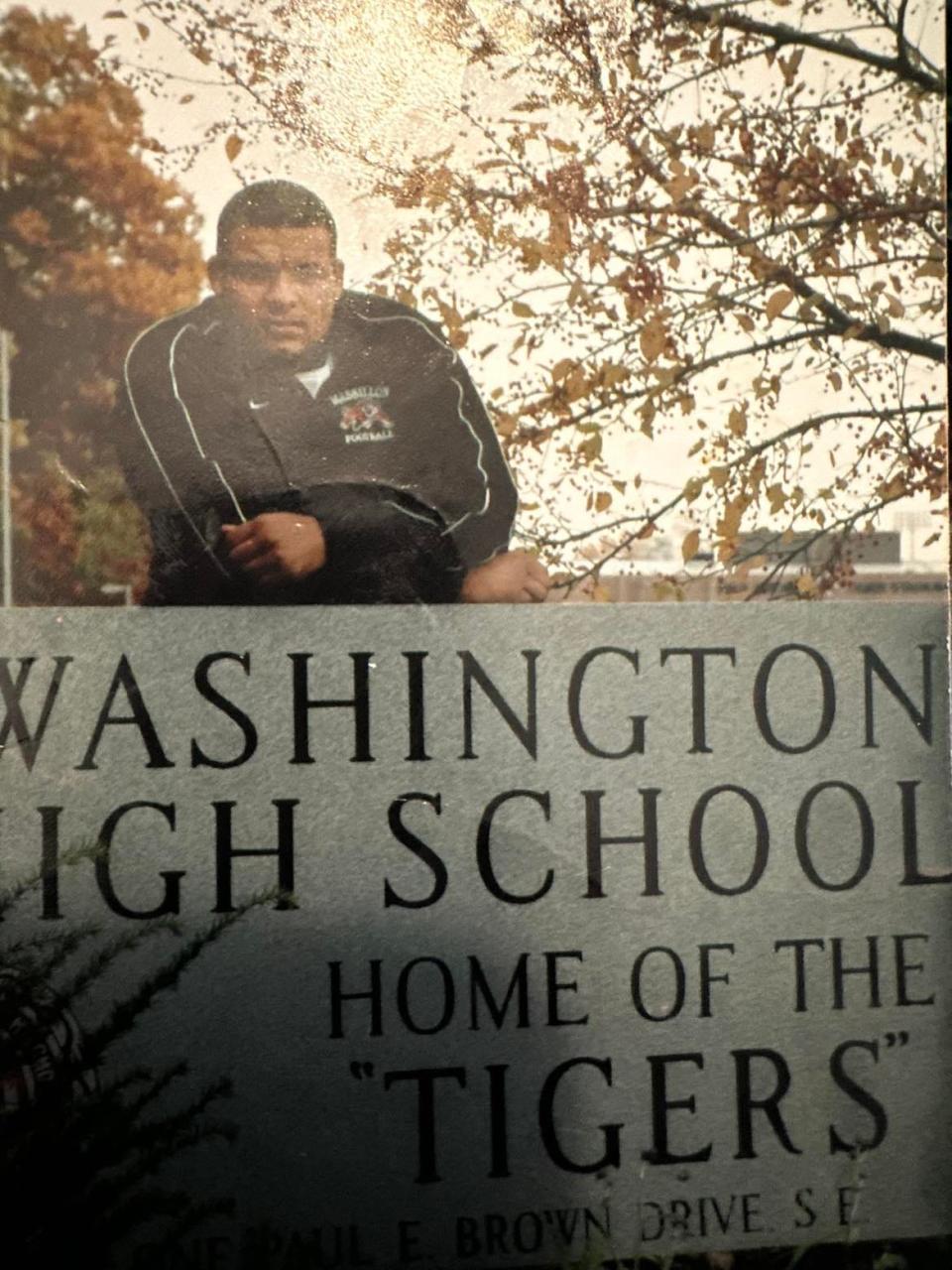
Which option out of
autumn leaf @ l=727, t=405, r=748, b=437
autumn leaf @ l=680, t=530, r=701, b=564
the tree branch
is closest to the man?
autumn leaf @ l=680, t=530, r=701, b=564

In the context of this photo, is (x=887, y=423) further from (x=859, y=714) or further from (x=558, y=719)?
(x=558, y=719)

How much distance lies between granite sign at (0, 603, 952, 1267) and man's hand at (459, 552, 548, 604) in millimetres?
36

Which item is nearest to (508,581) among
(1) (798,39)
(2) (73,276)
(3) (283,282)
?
(3) (283,282)

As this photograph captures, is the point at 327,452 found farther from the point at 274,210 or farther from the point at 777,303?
the point at 777,303

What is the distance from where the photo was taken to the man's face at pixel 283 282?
108 inches

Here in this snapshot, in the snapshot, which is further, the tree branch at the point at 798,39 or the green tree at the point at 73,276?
the tree branch at the point at 798,39

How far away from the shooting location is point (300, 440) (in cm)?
277

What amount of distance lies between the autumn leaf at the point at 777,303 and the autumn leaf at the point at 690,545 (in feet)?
1.52

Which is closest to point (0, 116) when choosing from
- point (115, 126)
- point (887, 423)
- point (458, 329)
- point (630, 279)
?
point (115, 126)

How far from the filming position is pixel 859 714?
2953 millimetres

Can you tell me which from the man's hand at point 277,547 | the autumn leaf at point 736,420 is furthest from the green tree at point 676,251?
the man's hand at point 277,547

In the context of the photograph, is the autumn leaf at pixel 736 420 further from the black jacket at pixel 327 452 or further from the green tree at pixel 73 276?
the green tree at pixel 73 276

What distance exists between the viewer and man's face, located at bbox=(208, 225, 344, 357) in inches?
108

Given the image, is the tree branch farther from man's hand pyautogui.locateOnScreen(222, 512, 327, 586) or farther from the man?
man's hand pyautogui.locateOnScreen(222, 512, 327, 586)
